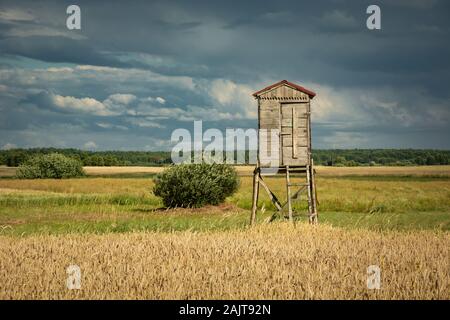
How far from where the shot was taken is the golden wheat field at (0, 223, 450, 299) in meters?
10.5

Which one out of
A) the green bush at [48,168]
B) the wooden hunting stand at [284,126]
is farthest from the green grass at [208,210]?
the green bush at [48,168]

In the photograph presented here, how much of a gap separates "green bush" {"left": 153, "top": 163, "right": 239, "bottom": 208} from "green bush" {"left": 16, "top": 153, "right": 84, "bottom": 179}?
47.9m

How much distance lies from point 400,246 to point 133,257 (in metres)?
7.33

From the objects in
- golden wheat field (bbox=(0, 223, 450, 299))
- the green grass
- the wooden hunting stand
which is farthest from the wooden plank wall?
golden wheat field (bbox=(0, 223, 450, 299))

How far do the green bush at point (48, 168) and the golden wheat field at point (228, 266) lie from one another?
68569 millimetres

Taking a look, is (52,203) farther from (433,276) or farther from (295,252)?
(433,276)

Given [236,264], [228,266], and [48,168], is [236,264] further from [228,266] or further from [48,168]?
[48,168]

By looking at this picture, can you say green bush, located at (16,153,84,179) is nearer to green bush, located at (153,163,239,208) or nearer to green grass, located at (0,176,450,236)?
green grass, located at (0,176,450,236)

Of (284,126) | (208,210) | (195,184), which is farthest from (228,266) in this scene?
(195,184)

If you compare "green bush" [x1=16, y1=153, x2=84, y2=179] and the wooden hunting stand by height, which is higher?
the wooden hunting stand

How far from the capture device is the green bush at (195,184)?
38531mm

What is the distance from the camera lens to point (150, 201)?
149ft
